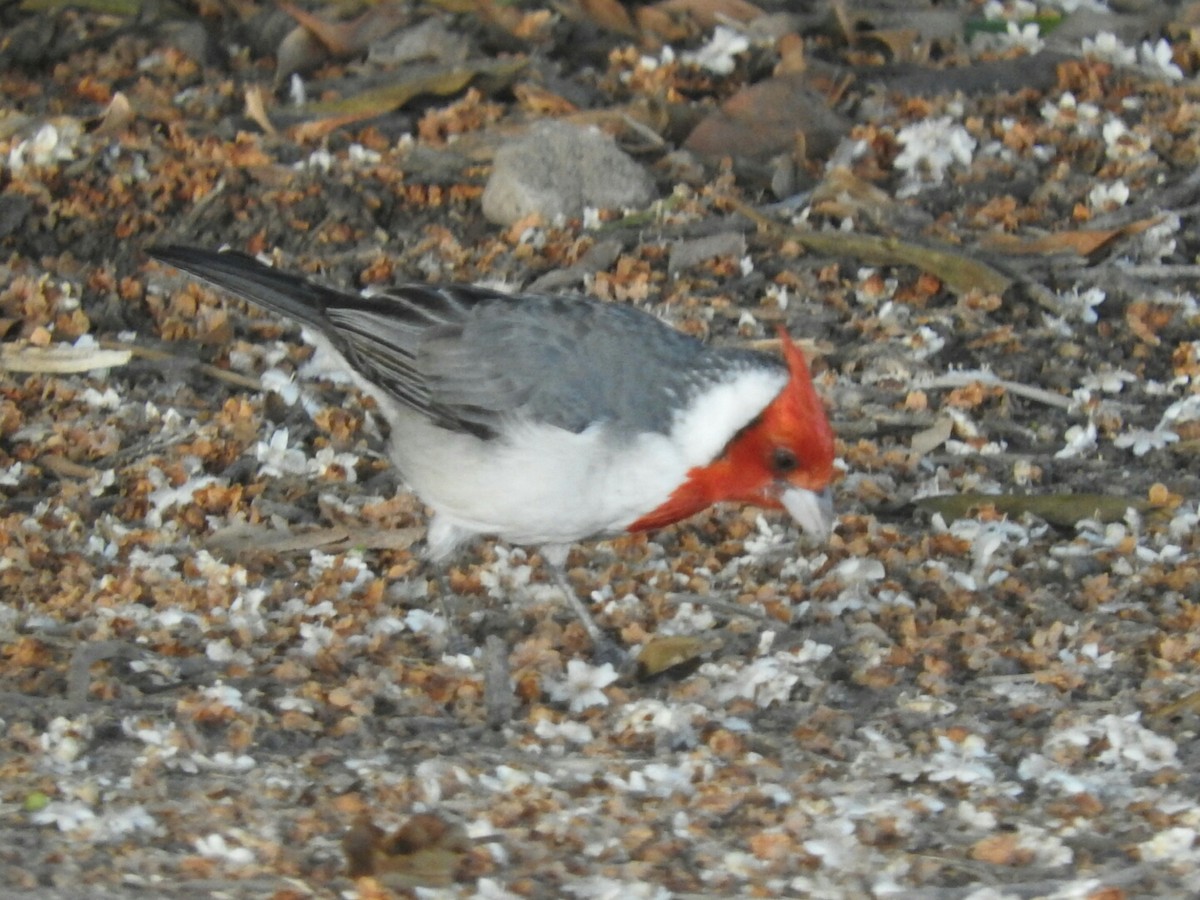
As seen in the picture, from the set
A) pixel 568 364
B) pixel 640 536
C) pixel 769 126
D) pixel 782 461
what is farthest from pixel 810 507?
pixel 769 126

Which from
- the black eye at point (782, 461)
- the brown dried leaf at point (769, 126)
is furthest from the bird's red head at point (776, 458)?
the brown dried leaf at point (769, 126)

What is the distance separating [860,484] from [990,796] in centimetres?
148

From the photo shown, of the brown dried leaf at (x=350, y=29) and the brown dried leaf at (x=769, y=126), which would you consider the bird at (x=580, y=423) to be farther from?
the brown dried leaf at (x=350, y=29)

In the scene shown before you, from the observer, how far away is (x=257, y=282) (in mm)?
4848

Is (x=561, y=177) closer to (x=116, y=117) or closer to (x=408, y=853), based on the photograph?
(x=116, y=117)

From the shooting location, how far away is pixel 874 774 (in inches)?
147

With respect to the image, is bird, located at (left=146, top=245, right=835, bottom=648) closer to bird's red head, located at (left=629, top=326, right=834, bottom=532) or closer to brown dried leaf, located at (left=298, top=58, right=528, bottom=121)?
bird's red head, located at (left=629, top=326, right=834, bottom=532)

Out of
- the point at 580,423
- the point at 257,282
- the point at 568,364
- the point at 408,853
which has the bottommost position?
the point at 408,853

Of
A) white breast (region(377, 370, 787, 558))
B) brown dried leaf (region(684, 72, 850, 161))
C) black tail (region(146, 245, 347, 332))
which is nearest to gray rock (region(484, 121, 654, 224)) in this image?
brown dried leaf (region(684, 72, 850, 161))

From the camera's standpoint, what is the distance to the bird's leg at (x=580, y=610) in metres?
4.26

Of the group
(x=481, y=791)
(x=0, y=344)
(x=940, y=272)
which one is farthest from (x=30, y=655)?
(x=940, y=272)

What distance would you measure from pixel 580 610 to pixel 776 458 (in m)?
0.68

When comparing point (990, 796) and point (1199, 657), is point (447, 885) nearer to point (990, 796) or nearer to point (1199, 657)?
point (990, 796)

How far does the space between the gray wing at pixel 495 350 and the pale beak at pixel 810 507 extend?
310 millimetres
